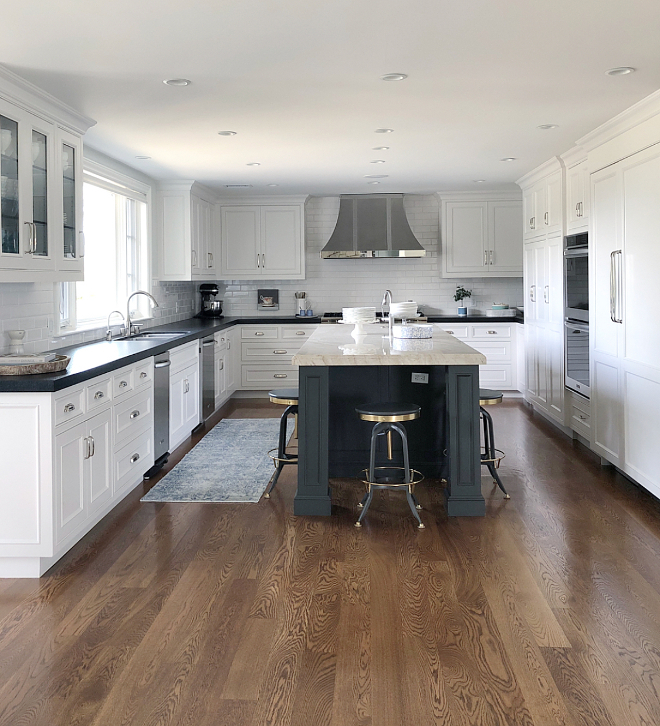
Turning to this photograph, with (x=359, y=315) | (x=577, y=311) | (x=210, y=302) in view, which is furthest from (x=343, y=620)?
(x=210, y=302)

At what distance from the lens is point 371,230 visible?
28.0ft

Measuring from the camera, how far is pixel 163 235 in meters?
7.31

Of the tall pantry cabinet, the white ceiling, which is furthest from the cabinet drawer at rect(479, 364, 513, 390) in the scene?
the white ceiling

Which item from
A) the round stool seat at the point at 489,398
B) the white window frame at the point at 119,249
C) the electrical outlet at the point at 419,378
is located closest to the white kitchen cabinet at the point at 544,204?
the round stool seat at the point at 489,398

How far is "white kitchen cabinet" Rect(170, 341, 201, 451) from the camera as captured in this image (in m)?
5.66

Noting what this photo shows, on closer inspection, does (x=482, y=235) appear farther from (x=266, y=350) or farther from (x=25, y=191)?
(x=25, y=191)

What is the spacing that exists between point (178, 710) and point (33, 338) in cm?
299

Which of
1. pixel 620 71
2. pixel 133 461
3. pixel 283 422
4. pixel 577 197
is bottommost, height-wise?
pixel 133 461

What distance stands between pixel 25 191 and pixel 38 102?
541 millimetres

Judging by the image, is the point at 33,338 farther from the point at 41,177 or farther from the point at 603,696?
the point at 603,696

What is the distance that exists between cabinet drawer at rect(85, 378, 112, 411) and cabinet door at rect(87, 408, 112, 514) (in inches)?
2.6

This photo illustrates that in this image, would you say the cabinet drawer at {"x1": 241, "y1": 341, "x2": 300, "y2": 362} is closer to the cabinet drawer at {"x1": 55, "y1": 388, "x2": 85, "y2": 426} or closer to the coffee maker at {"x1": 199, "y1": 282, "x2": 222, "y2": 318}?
the coffee maker at {"x1": 199, "y1": 282, "x2": 222, "y2": 318}

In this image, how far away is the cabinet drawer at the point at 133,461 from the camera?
4.27 m

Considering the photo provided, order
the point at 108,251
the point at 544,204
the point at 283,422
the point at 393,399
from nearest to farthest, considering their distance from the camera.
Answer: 1. the point at 283,422
2. the point at 393,399
3. the point at 108,251
4. the point at 544,204
